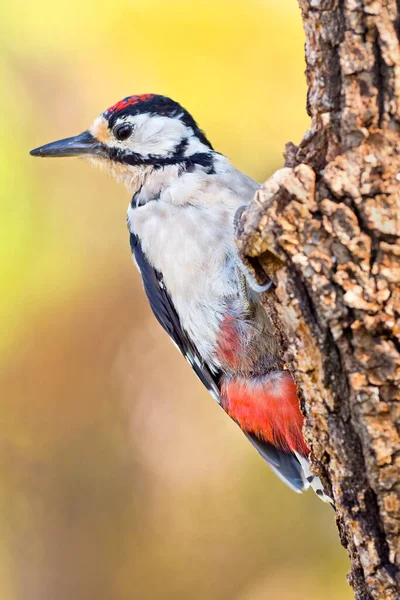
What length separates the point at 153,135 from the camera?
3.25 m

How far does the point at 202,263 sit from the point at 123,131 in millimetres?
840

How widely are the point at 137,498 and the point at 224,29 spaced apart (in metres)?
3.14

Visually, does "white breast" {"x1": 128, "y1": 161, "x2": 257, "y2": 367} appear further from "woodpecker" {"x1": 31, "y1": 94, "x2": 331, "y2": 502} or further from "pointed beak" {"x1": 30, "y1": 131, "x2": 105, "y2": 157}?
"pointed beak" {"x1": 30, "y1": 131, "x2": 105, "y2": 157}

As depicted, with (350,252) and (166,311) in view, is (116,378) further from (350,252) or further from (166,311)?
(350,252)

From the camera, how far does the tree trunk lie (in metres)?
1.60

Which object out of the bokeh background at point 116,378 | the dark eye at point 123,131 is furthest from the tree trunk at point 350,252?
the bokeh background at point 116,378

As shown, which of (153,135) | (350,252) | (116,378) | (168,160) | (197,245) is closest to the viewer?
(350,252)

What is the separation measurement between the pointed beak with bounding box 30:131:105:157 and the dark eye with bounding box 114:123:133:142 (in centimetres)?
9

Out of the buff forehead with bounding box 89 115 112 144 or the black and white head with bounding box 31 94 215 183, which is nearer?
the black and white head with bounding box 31 94 215 183

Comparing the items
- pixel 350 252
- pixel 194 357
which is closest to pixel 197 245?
pixel 194 357

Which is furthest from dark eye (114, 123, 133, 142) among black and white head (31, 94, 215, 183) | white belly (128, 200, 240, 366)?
white belly (128, 200, 240, 366)

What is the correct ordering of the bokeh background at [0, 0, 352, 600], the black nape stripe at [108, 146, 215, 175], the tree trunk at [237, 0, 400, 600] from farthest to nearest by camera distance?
the bokeh background at [0, 0, 352, 600], the black nape stripe at [108, 146, 215, 175], the tree trunk at [237, 0, 400, 600]

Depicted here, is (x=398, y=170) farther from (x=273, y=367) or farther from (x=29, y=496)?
(x=29, y=496)

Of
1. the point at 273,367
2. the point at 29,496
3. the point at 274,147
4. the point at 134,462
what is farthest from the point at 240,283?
the point at 29,496
